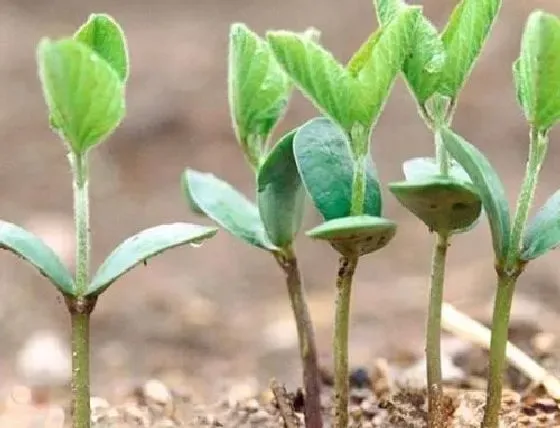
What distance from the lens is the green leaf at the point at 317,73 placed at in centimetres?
66

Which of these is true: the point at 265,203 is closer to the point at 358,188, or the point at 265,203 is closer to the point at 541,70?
the point at 358,188

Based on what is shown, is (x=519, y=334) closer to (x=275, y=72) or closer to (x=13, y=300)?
(x=275, y=72)

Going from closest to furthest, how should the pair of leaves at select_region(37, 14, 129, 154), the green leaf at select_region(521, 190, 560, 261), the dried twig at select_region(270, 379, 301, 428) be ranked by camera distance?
the pair of leaves at select_region(37, 14, 129, 154)
the green leaf at select_region(521, 190, 560, 261)
the dried twig at select_region(270, 379, 301, 428)

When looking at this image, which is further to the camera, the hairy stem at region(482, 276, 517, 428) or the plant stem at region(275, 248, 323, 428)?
the plant stem at region(275, 248, 323, 428)

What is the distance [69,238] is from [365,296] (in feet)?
2.01

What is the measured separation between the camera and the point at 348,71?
0.70 meters

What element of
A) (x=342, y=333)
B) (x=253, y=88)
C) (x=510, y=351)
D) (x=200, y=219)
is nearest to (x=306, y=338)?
(x=342, y=333)

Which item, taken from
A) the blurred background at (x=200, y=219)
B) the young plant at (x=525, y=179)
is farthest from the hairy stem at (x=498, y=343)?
the blurred background at (x=200, y=219)

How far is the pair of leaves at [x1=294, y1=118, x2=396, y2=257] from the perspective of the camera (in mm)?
712

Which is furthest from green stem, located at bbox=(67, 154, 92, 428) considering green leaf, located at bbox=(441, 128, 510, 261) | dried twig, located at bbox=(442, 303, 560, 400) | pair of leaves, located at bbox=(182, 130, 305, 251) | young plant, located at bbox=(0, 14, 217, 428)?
dried twig, located at bbox=(442, 303, 560, 400)

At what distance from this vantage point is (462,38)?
0.71m

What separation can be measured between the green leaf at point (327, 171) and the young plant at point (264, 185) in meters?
0.02

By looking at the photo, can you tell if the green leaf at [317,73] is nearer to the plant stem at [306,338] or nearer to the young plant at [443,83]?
the young plant at [443,83]

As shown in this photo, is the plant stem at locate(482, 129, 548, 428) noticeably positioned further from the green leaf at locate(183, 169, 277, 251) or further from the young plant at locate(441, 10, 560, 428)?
the green leaf at locate(183, 169, 277, 251)
